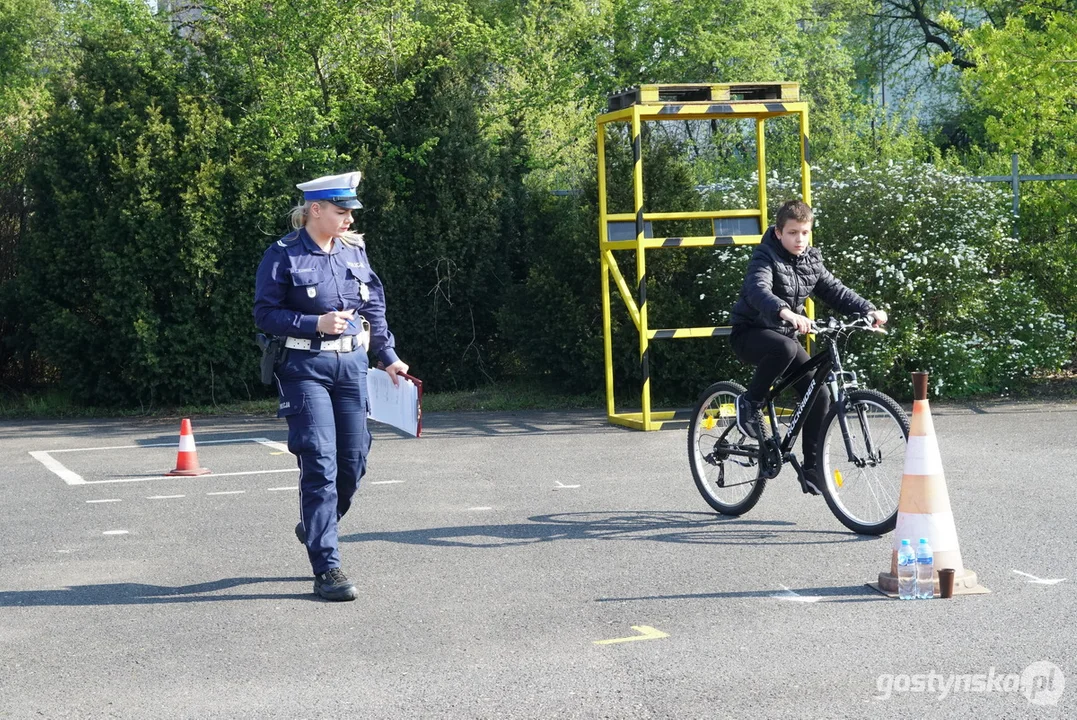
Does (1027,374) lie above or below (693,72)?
below

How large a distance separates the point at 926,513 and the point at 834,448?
132 cm

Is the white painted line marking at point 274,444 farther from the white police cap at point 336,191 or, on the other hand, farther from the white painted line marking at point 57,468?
the white police cap at point 336,191

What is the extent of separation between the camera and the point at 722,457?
323 inches

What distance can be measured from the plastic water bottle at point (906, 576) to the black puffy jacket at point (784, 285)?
1.98 m

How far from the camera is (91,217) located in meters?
15.0

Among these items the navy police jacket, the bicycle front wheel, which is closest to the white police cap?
the navy police jacket

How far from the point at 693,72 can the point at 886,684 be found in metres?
25.8

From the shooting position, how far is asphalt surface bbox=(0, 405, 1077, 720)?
15.9 ft

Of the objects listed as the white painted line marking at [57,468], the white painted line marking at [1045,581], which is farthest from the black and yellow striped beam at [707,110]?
the white painted line marking at [1045,581]

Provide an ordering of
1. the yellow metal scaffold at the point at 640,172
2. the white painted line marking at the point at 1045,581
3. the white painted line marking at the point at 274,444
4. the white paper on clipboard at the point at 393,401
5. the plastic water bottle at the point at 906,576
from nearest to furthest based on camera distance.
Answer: the plastic water bottle at the point at 906,576, the white painted line marking at the point at 1045,581, the white paper on clipboard at the point at 393,401, the white painted line marking at the point at 274,444, the yellow metal scaffold at the point at 640,172

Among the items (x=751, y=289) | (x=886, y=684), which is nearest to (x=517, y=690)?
(x=886, y=684)

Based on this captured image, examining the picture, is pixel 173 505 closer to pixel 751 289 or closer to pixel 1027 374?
pixel 751 289

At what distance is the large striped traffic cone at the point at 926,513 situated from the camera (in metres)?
6.14

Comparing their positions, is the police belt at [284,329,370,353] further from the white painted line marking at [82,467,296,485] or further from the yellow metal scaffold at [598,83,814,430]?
the yellow metal scaffold at [598,83,814,430]
